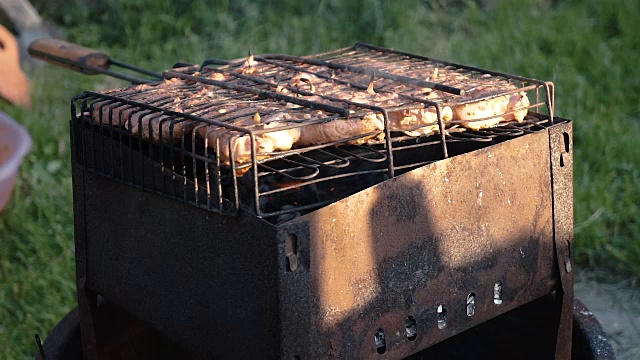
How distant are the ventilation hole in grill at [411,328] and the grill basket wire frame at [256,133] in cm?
32

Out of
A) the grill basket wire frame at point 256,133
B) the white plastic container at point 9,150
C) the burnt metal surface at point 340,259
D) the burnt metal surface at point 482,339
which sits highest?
the grill basket wire frame at point 256,133

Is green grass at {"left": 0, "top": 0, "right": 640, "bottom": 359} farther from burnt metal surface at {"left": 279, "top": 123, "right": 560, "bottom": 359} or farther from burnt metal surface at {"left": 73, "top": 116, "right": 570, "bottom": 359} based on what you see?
burnt metal surface at {"left": 279, "top": 123, "right": 560, "bottom": 359}

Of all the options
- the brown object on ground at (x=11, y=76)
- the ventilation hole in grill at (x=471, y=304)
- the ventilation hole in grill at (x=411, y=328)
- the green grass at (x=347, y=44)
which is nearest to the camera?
the ventilation hole in grill at (x=411, y=328)

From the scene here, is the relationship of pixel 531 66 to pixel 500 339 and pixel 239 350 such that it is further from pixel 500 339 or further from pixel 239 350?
pixel 239 350

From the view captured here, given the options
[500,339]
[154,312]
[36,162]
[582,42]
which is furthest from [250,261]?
[582,42]

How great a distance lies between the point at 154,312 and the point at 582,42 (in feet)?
14.3

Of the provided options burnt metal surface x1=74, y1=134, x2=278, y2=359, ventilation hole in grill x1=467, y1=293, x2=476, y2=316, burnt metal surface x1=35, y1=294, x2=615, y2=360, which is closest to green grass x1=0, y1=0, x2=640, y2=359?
burnt metal surface x1=35, y1=294, x2=615, y2=360

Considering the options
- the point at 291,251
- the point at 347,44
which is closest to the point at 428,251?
the point at 291,251

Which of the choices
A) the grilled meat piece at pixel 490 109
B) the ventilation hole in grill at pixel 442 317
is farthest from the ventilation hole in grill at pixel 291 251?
the grilled meat piece at pixel 490 109

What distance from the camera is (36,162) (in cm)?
444

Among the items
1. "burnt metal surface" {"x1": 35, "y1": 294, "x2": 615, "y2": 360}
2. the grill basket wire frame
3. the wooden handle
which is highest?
the wooden handle

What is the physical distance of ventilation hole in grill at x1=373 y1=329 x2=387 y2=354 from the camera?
1800 mm

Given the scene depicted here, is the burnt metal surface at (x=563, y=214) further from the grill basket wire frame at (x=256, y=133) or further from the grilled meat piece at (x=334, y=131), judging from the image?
the grilled meat piece at (x=334, y=131)

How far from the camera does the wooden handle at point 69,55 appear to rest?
2.57m
